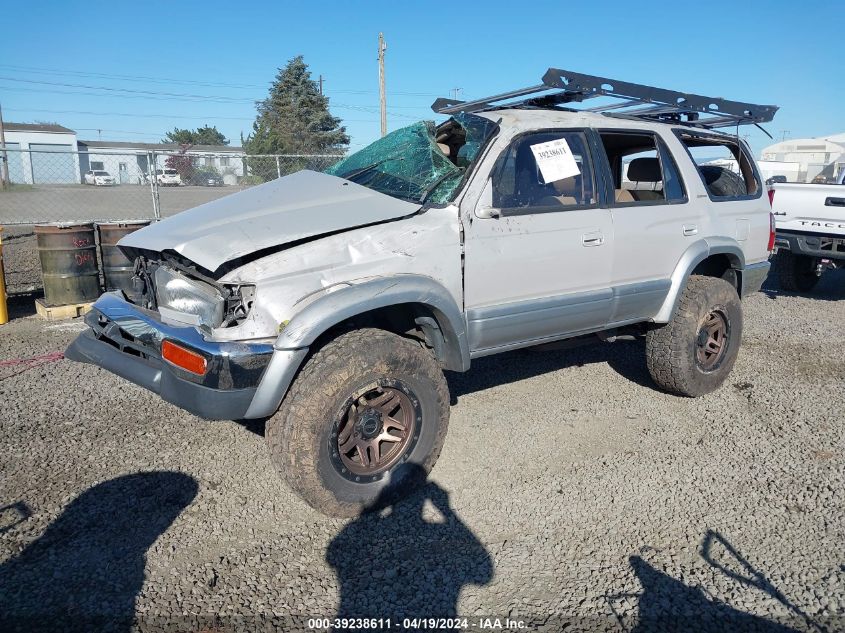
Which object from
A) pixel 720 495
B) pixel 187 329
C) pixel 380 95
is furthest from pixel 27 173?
pixel 720 495

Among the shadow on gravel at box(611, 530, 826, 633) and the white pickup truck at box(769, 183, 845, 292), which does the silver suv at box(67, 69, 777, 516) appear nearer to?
the shadow on gravel at box(611, 530, 826, 633)

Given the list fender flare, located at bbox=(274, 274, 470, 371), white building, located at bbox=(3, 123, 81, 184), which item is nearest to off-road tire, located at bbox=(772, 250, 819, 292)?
fender flare, located at bbox=(274, 274, 470, 371)

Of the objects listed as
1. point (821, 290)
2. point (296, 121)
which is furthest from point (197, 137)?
point (821, 290)

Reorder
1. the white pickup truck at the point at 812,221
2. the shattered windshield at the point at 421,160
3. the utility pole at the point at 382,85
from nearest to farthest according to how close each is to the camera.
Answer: the shattered windshield at the point at 421,160, the white pickup truck at the point at 812,221, the utility pole at the point at 382,85

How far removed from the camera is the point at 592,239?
4098 millimetres

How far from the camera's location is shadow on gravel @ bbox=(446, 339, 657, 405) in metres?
5.40

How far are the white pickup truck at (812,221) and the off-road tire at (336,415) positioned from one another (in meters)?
6.43

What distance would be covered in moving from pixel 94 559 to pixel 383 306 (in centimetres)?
177

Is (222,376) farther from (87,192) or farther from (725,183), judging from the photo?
(87,192)

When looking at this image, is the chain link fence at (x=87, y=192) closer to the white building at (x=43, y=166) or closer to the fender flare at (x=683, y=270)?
the white building at (x=43, y=166)

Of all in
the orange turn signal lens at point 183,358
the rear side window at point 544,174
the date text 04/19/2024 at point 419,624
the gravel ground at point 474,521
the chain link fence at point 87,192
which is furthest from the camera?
the chain link fence at point 87,192

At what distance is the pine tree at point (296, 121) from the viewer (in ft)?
138

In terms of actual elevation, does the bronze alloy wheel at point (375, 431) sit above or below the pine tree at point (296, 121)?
below

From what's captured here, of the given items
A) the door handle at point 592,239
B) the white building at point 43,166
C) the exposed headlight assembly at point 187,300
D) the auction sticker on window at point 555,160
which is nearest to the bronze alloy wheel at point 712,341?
the door handle at point 592,239
